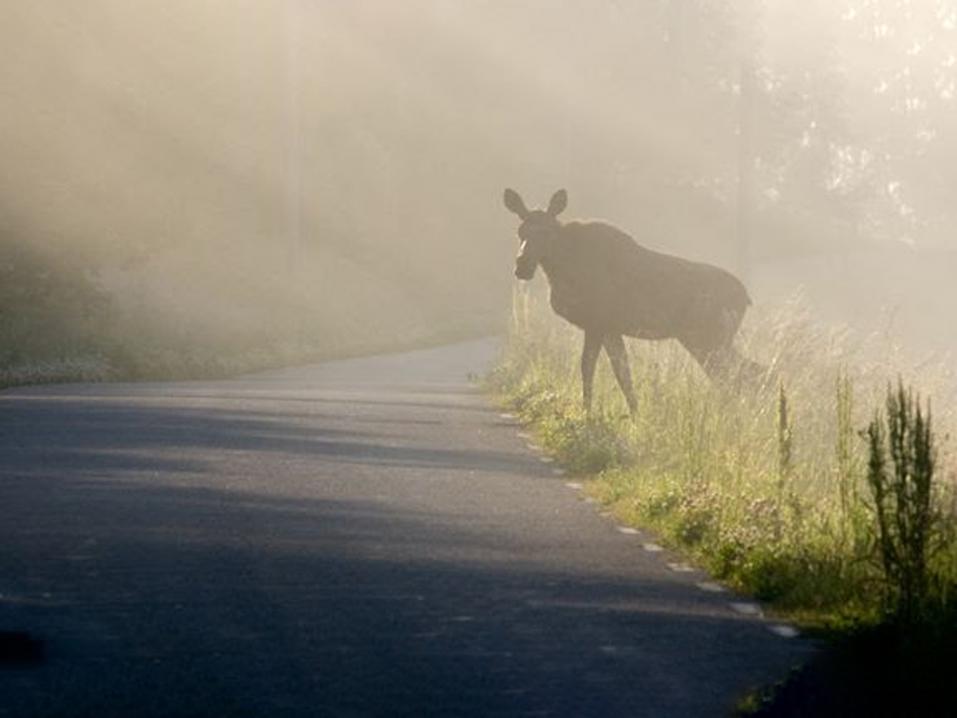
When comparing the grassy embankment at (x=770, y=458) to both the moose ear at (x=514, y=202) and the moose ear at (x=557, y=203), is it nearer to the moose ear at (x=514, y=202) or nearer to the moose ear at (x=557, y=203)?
the moose ear at (x=557, y=203)

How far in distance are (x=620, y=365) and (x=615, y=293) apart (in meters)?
0.78

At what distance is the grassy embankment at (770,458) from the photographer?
37.1 feet

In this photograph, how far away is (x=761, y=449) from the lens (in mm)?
16000

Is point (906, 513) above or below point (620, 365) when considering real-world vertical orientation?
below

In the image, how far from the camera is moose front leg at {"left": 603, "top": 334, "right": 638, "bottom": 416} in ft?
67.5

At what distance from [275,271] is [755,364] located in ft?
106

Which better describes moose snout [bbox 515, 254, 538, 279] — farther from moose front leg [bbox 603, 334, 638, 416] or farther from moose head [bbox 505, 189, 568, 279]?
moose front leg [bbox 603, 334, 638, 416]

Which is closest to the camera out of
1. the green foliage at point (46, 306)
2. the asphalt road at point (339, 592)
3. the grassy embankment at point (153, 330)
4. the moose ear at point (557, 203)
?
the asphalt road at point (339, 592)

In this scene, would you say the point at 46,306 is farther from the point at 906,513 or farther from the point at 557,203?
the point at 906,513

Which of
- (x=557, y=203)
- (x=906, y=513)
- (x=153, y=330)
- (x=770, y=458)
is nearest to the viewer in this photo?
(x=906, y=513)

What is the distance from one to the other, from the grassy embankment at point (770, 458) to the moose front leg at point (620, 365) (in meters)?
→ 0.13

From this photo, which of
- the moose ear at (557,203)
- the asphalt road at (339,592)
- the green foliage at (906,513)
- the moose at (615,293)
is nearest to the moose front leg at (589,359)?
the moose at (615,293)

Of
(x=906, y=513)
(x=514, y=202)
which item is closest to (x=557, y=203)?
(x=514, y=202)

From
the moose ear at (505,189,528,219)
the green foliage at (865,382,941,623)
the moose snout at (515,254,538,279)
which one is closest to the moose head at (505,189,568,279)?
the moose snout at (515,254,538,279)
